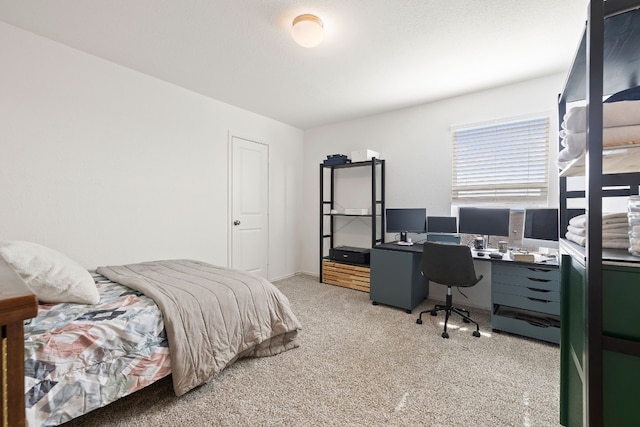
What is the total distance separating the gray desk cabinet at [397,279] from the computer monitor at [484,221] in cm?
61

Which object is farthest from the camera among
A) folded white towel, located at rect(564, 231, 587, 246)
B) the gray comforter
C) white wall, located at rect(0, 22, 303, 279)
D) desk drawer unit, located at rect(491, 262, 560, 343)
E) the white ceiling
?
desk drawer unit, located at rect(491, 262, 560, 343)

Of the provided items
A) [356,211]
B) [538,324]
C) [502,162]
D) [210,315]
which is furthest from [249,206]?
[538,324]

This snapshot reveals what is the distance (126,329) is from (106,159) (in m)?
1.89

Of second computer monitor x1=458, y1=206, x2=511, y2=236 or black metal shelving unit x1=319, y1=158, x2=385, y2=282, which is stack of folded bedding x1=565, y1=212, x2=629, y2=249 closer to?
second computer monitor x1=458, y1=206, x2=511, y2=236

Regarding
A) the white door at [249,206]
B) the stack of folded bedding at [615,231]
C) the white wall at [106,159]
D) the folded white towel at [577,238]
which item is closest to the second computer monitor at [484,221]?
the folded white towel at [577,238]

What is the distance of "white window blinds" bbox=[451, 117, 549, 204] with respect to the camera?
120 inches

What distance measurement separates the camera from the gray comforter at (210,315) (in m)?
1.77

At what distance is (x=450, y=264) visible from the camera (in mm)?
2695

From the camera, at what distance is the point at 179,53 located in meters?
2.57

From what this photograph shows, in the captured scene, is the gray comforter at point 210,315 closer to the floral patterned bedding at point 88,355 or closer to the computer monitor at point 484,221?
the floral patterned bedding at point 88,355

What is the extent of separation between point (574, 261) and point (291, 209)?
13.1 feet

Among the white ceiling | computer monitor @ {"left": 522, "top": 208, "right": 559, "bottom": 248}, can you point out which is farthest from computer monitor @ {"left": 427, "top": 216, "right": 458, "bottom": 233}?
the white ceiling

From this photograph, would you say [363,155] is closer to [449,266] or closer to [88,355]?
[449,266]

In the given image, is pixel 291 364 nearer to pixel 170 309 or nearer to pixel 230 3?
pixel 170 309
